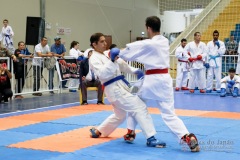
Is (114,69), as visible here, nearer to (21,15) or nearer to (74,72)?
(74,72)

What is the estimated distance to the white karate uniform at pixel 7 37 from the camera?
13938 millimetres

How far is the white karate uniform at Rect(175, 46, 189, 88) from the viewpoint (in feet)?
41.8

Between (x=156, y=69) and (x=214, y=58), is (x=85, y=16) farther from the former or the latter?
(x=156, y=69)

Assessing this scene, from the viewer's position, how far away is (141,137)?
5.74 m

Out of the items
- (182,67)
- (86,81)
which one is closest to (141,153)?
(86,81)

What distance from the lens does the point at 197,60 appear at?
12.3 m

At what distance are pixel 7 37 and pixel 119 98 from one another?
9.81 metres

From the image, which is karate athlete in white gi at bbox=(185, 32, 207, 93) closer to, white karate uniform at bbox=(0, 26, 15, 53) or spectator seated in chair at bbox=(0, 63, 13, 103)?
spectator seated in chair at bbox=(0, 63, 13, 103)

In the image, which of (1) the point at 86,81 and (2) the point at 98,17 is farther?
(2) the point at 98,17

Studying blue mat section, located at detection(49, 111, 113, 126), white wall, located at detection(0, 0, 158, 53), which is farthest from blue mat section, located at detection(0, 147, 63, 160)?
white wall, located at detection(0, 0, 158, 53)

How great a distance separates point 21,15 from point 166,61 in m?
12.3

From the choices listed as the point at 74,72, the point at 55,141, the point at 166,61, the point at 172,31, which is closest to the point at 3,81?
the point at 74,72

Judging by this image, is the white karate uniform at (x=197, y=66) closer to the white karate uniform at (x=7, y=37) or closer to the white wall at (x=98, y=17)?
the white karate uniform at (x=7, y=37)

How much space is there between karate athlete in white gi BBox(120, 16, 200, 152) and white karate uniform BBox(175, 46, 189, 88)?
7731 millimetres
